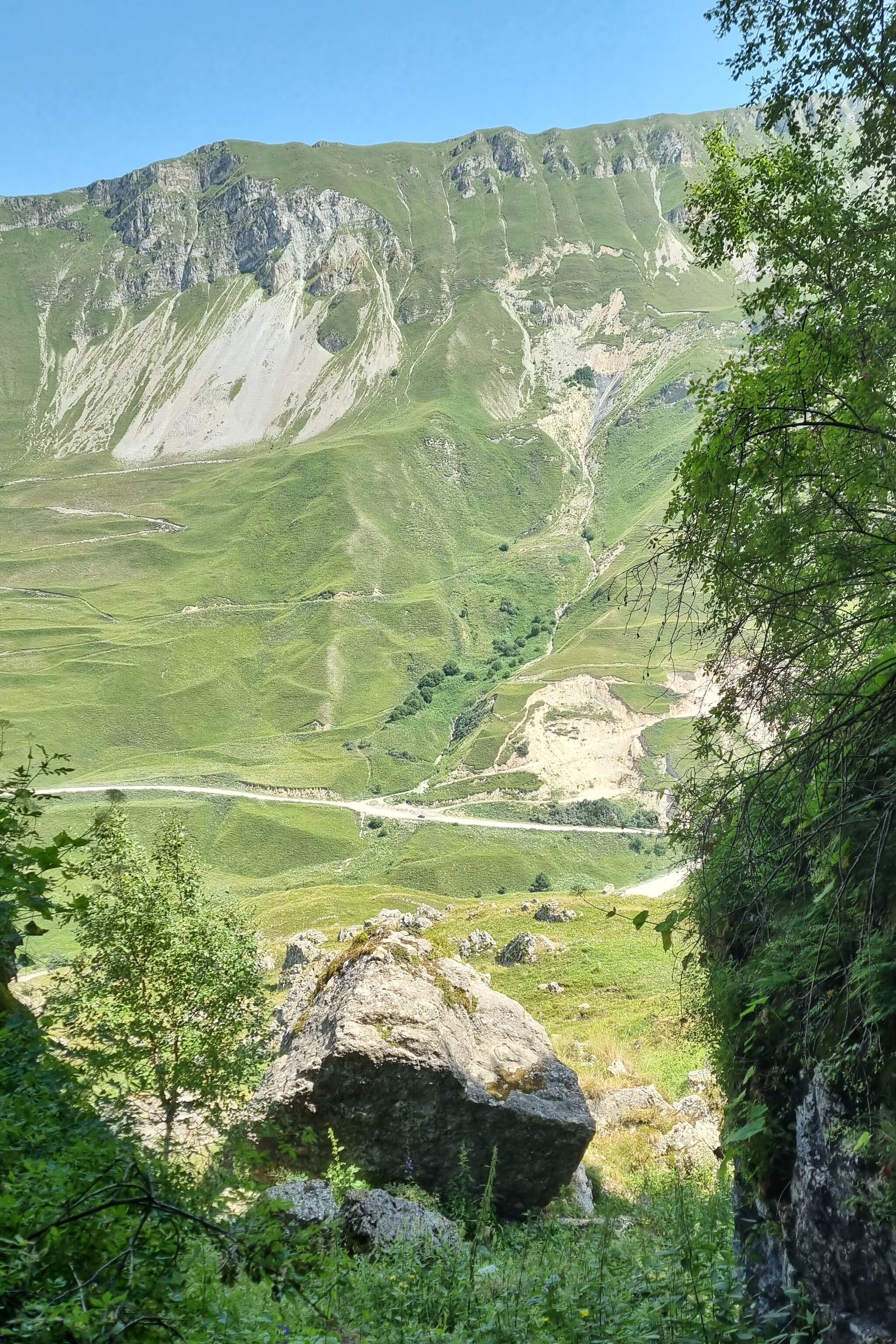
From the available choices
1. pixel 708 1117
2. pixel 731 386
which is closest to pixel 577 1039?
pixel 708 1117

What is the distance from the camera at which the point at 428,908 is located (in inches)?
3100

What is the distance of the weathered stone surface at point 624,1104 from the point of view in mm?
23031

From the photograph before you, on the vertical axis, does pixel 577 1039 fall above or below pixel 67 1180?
below

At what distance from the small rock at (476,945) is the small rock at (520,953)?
212 centimetres

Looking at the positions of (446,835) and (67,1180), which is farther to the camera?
(446,835)

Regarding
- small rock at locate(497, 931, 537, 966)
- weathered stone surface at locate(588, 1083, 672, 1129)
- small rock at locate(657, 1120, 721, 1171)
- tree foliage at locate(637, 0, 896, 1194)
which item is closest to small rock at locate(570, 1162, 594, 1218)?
small rock at locate(657, 1120, 721, 1171)

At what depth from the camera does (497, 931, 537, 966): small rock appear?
173ft

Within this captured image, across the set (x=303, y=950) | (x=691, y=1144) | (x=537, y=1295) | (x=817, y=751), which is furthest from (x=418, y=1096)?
(x=303, y=950)

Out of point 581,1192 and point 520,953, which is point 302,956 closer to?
point 520,953

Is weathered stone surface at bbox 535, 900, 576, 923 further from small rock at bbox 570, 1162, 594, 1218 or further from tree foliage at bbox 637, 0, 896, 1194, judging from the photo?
tree foliage at bbox 637, 0, 896, 1194

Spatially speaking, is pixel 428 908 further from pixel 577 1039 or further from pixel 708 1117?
pixel 708 1117

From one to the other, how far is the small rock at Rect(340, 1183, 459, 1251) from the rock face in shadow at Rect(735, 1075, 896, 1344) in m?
5.45

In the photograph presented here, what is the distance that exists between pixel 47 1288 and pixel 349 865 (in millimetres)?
127746

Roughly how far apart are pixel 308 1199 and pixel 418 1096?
15.7ft
